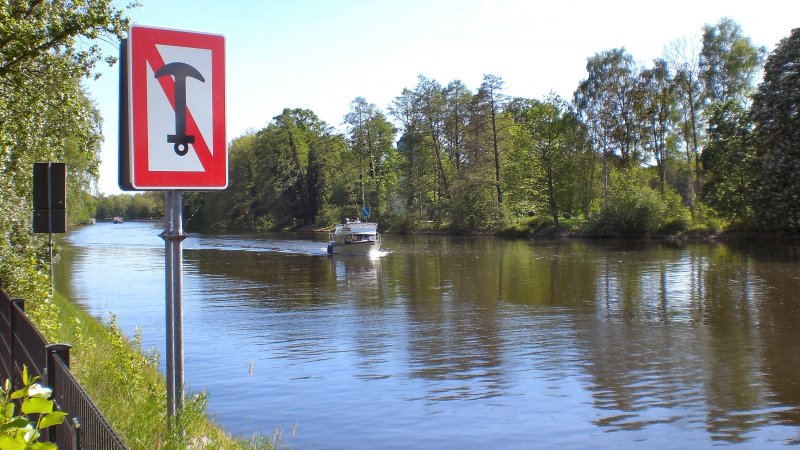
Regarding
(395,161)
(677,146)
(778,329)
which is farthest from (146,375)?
(395,161)

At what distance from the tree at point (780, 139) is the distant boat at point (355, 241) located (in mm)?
24455

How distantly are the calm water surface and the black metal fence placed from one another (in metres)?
3.82

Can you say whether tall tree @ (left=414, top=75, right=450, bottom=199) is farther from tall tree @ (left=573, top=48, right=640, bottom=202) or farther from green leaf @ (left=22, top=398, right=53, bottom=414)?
green leaf @ (left=22, top=398, right=53, bottom=414)

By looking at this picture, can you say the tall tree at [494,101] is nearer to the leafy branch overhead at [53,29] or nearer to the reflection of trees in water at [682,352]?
the reflection of trees in water at [682,352]

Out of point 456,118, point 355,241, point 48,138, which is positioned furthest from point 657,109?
point 48,138

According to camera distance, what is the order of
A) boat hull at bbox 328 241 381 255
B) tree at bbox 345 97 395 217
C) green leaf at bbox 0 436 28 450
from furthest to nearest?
tree at bbox 345 97 395 217
boat hull at bbox 328 241 381 255
green leaf at bbox 0 436 28 450

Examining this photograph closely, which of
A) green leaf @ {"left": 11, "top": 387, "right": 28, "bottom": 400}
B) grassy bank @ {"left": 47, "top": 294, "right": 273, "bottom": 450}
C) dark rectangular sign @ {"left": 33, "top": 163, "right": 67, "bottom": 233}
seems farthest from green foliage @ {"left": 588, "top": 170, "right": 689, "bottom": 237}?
green leaf @ {"left": 11, "top": 387, "right": 28, "bottom": 400}

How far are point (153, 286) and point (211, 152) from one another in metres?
24.6

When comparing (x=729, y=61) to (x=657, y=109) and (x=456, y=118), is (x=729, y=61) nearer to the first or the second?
(x=657, y=109)

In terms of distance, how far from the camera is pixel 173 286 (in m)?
3.49

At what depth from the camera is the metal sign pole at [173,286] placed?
347 centimetres

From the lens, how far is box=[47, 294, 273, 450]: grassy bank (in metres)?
5.59

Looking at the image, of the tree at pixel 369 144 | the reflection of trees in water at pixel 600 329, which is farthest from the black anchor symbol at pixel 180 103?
the tree at pixel 369 144

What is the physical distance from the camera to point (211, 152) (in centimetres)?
352
